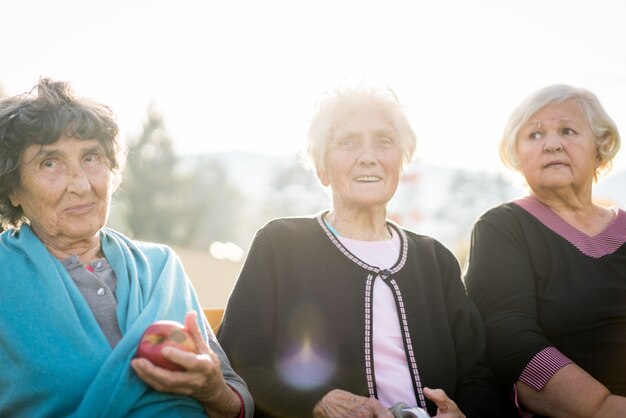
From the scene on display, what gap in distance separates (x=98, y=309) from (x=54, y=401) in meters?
0.34

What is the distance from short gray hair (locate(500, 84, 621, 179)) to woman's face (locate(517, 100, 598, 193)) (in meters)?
0.03

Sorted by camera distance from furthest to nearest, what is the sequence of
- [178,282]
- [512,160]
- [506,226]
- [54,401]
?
[512,160], [506,226], [178,282], [54,401]

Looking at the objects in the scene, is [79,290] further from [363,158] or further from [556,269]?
[556,269]

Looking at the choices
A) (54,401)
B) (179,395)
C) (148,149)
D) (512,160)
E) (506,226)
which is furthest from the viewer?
(148,149)

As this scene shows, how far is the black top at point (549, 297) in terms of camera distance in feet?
8.64

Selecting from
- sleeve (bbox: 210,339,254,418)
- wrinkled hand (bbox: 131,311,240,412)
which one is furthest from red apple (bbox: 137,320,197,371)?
sleeve (bbox: 210,339,254,418)

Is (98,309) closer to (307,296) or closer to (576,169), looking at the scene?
(307,296)

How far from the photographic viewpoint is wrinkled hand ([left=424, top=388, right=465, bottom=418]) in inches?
91.6

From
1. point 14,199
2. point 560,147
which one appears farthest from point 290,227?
point 560,147

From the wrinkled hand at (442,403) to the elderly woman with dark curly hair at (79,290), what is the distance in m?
0.69

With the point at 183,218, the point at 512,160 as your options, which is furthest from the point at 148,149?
the point at 512,160

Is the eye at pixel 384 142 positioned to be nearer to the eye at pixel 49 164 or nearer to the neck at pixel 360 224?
the neck at pixel 360 224

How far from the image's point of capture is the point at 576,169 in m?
2.88

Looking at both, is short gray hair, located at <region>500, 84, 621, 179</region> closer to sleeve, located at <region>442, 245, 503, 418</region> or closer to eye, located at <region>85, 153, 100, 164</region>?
sleeve, located at <region>442, 245, 503, 418</region>
